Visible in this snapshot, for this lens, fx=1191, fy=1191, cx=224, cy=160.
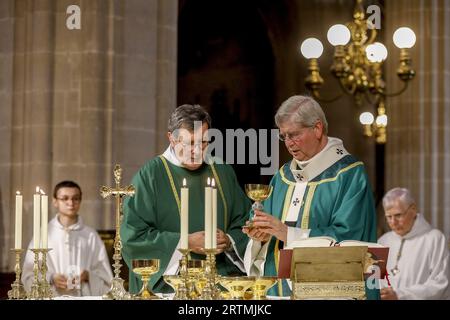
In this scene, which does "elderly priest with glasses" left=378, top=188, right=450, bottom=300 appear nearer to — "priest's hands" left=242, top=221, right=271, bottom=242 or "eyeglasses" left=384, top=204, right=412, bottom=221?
"eyeglasses" left=384, top=204, right=412, bottom=221

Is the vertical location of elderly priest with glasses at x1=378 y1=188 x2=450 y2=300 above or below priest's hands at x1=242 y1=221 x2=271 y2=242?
below

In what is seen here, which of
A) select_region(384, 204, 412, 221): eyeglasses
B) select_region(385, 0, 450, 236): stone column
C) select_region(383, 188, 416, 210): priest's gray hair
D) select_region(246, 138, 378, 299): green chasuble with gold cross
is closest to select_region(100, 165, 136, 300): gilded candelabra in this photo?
select_region(246, 138, 378, 299): green chasuble with gold cross

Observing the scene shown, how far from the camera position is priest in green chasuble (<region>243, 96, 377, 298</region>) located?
5.81 m

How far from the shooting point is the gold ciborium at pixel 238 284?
204 inches

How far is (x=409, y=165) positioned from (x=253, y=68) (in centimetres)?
422

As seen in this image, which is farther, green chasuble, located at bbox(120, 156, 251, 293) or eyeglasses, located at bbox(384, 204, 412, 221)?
eyeglasses, located at bbox(384, 204, 412, 221)

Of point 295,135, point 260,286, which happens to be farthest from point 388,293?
point 260,286

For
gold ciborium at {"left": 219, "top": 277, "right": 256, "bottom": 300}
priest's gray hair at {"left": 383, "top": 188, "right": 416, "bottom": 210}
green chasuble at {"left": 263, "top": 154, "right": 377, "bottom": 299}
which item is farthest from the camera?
priest's gray hair at {"left": 383, "top": 188, "right": 416, "bottom": 210}

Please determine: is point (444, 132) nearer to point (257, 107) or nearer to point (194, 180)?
point (257, 107)

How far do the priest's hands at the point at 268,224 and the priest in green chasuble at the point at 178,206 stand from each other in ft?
1.50

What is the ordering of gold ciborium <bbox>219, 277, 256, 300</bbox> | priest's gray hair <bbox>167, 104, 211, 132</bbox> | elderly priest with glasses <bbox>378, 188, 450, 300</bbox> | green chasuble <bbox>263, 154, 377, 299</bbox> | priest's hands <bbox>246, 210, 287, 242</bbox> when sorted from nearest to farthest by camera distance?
gold ciborium <bbox>219, 277, 256, 300</bbox> < priest's hands <bbox>246, 210, 287, 242</bbox> < green chasuble <bbox>263, 154, 377, 299</bbox> < priest's gray hair <bbox>167, 104, 211, 132</bbox> < elderly priest with glasses <bbox>378, 188, 450, 300</bbox>

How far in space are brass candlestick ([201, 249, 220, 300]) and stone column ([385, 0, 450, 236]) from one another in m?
9.35

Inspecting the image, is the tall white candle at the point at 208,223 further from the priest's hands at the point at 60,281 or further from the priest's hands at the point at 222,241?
the priest's hands at the point at 60,281
